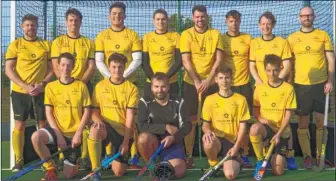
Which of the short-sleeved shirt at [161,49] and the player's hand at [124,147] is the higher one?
the short-sleeved shirt at [161,49]

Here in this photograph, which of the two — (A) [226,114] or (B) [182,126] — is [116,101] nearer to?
(B) [182,126]

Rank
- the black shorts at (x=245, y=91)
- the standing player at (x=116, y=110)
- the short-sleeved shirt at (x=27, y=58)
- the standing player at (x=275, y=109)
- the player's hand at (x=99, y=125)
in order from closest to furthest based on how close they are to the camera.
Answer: the player's hand at (x=99, y=125)
the standing player at (x=116, y=110)
the standing player at (x=275, y=109)
the short-sleeved shirt at (x=27, y=58)
the black shorts at (x=245, y=91)

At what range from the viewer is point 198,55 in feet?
15.4

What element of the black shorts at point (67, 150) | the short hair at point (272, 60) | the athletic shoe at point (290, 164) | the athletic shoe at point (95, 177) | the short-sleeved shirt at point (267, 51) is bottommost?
the athletic shoe at point (95, 177)

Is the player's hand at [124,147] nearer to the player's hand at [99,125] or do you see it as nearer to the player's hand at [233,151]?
the player's hand at [99,125]

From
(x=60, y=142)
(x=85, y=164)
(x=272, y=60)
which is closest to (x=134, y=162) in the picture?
(x=85, y=164)

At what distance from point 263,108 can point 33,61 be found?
7.29 ft

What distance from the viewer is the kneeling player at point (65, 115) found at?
158 inches

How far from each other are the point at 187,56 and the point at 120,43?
66 centimetres

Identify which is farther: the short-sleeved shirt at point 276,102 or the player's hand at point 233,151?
the short-sleeved shirt at point 276,102

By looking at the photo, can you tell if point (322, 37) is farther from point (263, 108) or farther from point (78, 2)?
point (78, 2)

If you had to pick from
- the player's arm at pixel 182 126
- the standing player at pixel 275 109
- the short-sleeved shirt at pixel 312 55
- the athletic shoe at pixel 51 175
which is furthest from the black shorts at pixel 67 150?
the short-sleeved shirt at pixel 312 55

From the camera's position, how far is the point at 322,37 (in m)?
4.64

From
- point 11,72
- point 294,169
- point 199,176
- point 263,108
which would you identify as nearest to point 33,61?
point 11,72
